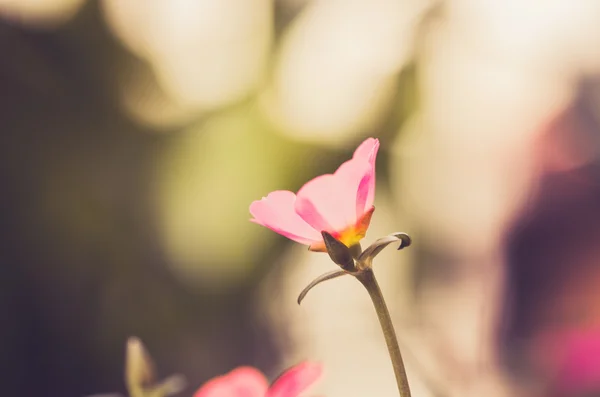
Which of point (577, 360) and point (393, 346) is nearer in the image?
point (393, 346)

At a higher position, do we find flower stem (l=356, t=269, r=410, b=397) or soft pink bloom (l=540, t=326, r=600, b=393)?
soft pink bloom (l=540, t=326, r=600, b=393)

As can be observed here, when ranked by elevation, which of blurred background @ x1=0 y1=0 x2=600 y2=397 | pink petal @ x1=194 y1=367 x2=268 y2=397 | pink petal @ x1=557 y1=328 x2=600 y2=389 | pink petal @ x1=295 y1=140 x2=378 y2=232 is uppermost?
blurred background @ x1=0 y1=0 x2=600 y2=397

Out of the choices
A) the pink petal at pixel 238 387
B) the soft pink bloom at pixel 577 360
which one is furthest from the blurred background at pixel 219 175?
the pink petal at pixel 238 387

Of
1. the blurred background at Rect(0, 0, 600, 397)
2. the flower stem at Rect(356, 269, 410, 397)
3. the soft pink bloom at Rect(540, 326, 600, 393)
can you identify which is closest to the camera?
the flower stem at Rect(356, 269, 410, 397)

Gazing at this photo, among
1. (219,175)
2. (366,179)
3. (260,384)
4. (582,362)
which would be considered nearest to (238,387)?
(260,384)

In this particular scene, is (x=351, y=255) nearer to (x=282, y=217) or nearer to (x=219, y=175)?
(x=282, y=217)

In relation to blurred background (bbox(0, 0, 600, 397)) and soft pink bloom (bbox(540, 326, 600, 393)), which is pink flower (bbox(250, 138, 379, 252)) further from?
blurred background (bbox(0, 0, 600, 397))

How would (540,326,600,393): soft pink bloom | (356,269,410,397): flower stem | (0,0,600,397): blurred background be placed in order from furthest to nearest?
(0,0,600,397): blurred background < (540,326,600,393): soft pink bloom < (356,269,410,397): flower stem

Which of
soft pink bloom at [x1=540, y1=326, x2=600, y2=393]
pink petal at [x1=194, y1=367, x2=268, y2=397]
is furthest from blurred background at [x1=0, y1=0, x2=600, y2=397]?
pink petal at [x1=194, y1=367, x2=268, y2=397]
